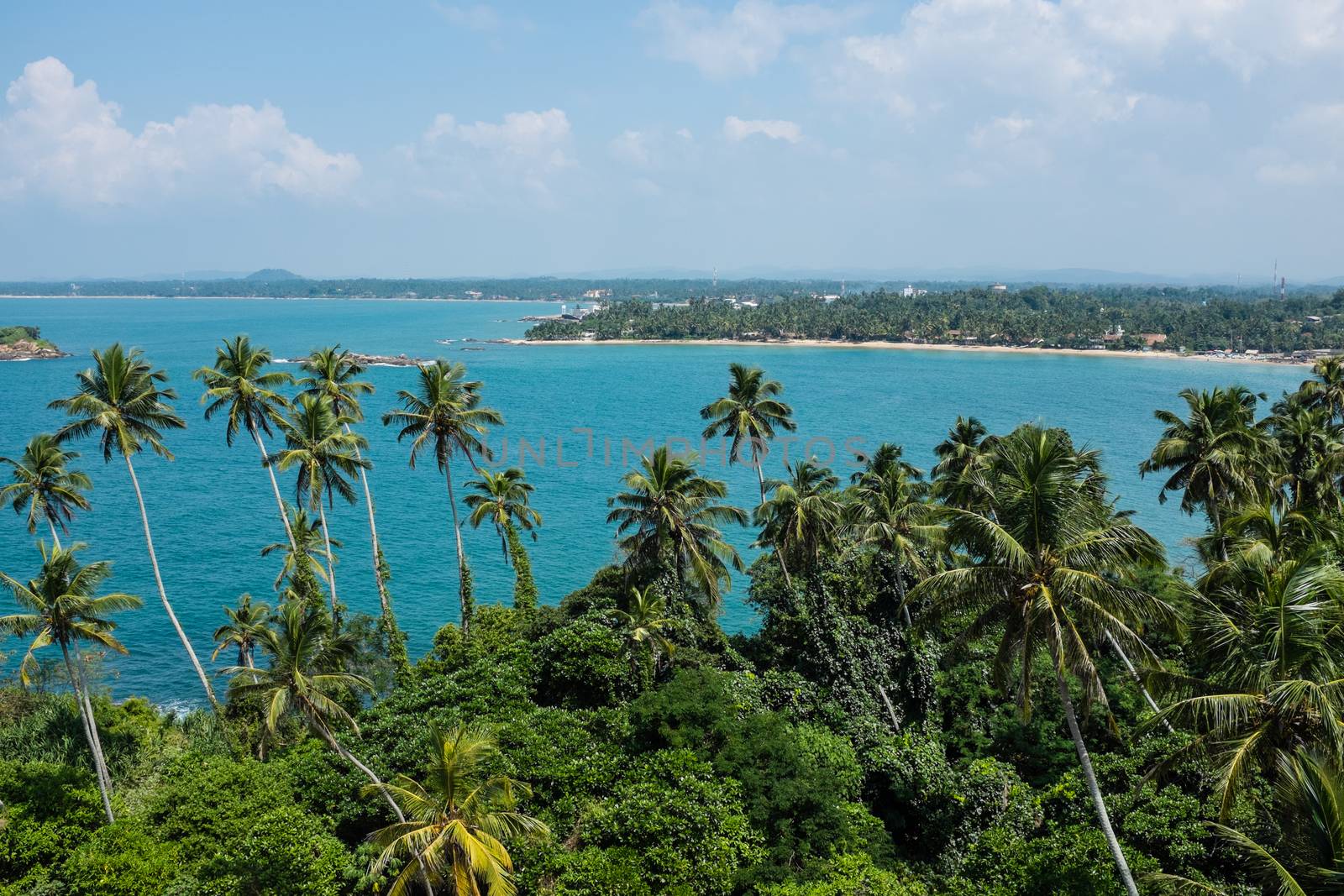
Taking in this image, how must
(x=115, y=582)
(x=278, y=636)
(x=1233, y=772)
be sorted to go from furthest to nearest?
(x=115, y=582), (x=278, y=636), (x=1233, y=772)

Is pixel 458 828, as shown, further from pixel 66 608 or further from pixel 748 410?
pixel 748 410

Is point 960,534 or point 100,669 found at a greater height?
point 960,534

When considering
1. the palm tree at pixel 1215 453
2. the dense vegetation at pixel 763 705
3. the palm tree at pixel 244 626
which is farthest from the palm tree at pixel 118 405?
the palm tree at pixel 1215 453

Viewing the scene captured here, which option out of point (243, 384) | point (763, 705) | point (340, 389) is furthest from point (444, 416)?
point (763, 705)

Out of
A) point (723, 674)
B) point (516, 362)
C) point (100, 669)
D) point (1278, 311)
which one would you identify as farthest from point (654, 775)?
point (1278, 311)

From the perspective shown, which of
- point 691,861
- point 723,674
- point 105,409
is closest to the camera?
point 691,861

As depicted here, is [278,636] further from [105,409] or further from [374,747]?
[105,409]

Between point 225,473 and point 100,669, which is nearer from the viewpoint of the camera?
point 100,669
